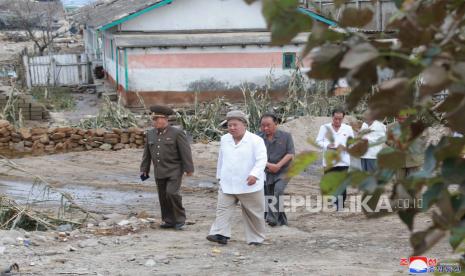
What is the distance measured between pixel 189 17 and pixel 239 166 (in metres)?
16.7

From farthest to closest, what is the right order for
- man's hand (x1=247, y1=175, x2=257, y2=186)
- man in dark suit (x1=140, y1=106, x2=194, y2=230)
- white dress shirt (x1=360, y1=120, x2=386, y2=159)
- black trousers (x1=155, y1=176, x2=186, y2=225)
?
black trousers (x1=155, y1=176, x2=186, y2=225) → man in dark suit (x1=140, y1=106, x2=194, y2=230) → man's hand (x1=247, y1=175, x2=257, y2=186) → white dress shirt (x1=360, y1=120, x2=386, y2=159)

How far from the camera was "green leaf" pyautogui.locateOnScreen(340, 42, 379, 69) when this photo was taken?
194 cm

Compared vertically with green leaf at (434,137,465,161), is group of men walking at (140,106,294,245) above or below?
below

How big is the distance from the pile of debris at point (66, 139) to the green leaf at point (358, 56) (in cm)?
1658

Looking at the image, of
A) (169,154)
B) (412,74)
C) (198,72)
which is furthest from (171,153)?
(198,72)

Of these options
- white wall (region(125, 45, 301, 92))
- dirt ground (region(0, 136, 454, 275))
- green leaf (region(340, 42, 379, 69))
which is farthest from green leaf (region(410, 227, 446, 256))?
white wall (region(125, 45, 301, 92))

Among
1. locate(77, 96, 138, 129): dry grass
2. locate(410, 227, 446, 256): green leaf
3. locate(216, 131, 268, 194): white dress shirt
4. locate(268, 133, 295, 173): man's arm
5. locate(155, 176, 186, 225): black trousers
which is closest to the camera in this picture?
locate(410, 227, 446, 256): green leaf

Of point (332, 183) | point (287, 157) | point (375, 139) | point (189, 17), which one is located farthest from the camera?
point (189, 17)

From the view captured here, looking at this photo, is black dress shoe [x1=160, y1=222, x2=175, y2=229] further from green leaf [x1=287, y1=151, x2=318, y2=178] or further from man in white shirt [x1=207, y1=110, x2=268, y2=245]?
green leaf [x1=287, y1=151, x2=318, y2=178]

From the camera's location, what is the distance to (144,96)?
24078mm

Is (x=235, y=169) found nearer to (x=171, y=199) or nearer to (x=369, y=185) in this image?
(x=171, y=199)

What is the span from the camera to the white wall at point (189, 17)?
→ 2488cm

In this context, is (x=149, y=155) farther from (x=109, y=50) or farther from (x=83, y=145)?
(x=109, y=50)

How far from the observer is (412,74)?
2.02m
